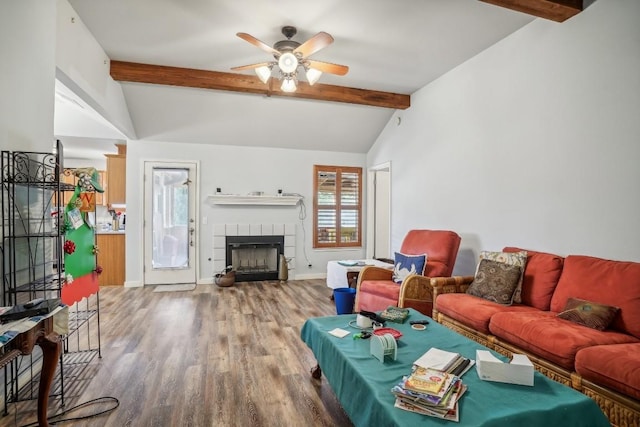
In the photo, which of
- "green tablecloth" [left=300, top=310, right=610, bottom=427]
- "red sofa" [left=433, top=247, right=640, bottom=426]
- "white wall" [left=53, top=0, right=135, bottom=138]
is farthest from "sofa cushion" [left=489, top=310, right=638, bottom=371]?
"white wall" [left=53, top=0, right=135, bottom=138]

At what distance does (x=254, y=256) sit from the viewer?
19.7ft

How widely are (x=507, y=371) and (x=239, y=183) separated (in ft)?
16.6

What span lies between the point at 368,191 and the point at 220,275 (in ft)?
10.2

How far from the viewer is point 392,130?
5516 millimetres

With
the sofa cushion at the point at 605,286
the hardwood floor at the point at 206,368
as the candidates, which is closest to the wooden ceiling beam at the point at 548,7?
the sofa cushion at the point at 605,286

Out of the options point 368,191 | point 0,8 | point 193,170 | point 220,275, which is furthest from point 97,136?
point 368,191

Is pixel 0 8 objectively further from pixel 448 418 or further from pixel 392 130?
pixel 392 130

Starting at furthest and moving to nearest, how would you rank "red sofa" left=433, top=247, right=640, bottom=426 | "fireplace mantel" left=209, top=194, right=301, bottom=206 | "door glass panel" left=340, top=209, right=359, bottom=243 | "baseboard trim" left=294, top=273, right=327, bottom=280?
"door glass panel" left=340, top=209, right=359, bottom=243, "baseboard trim" left=294, top=273, right=327, bottom=280, "fireplace mantel" left=209, top=194, right=301, bottom=206, "red sofa" left=433, top=247, right=640, bottom=426

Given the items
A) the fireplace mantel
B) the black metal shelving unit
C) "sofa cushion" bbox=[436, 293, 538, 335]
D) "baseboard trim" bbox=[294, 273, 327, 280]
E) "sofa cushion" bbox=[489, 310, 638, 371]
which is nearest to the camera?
"sofa cushion" bbox=[489, 310, 638, 371]

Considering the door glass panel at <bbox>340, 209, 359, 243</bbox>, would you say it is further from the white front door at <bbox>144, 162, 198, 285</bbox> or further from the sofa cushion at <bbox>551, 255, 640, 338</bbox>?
the sofa cushion at <bbox>551, 255, 640, 338</bbox>

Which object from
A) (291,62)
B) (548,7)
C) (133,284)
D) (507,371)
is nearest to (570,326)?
(507,371)

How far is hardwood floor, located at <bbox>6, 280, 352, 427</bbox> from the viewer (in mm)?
2003

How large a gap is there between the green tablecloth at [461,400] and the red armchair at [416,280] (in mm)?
1158

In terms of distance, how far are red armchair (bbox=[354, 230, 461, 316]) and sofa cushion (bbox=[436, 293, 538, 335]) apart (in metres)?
0.22
